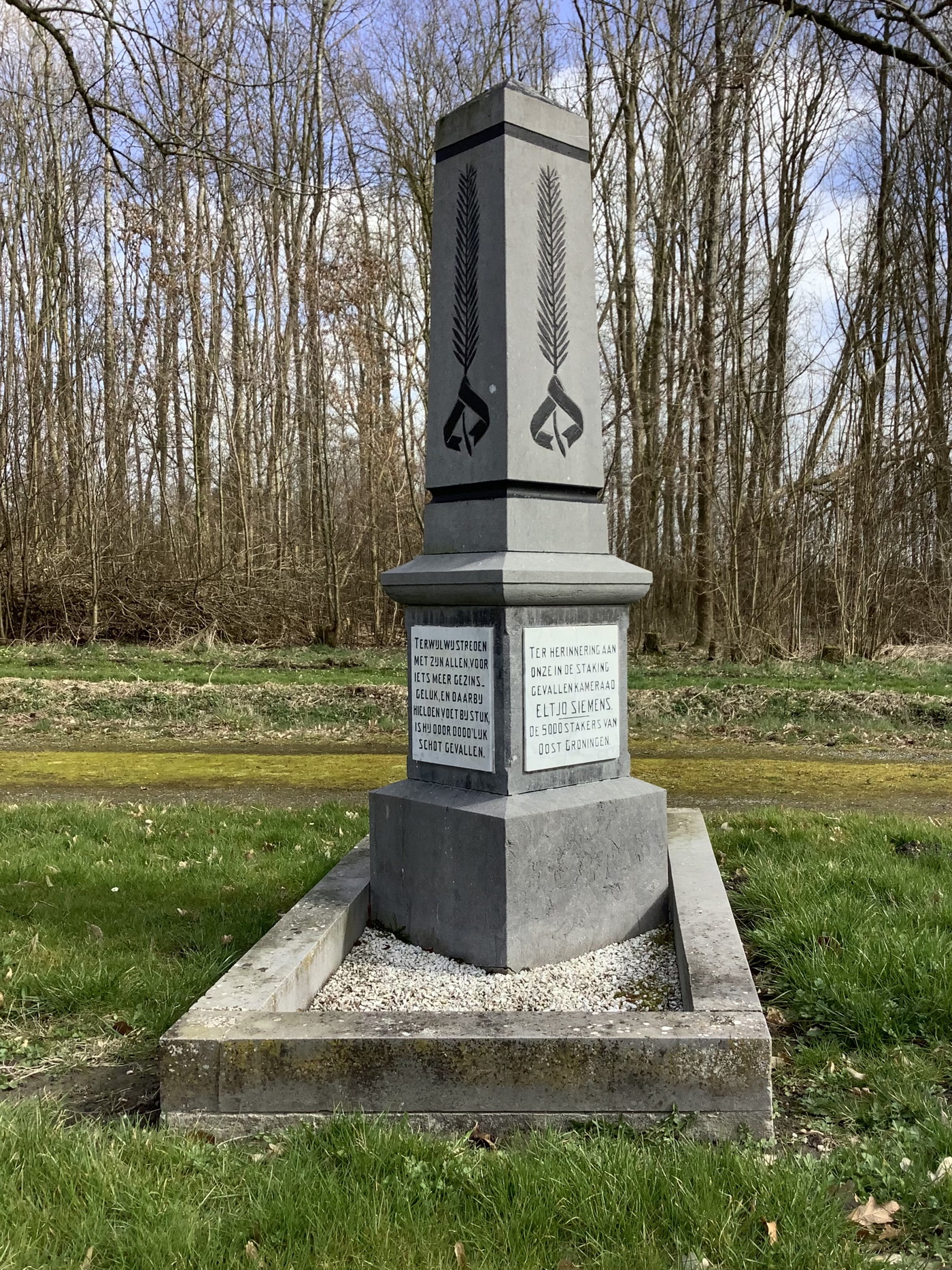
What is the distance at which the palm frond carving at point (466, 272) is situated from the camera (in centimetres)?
378

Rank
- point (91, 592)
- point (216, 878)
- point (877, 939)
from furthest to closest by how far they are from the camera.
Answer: point (91, 592) → point (216, 878) → point (877, 939)

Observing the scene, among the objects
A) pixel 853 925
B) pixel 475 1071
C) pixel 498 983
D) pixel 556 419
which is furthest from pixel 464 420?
pixel 853 925

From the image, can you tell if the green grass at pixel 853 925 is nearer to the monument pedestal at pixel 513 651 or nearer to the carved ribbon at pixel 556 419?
the monument pedestal at pixel 513 651

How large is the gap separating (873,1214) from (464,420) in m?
2.81

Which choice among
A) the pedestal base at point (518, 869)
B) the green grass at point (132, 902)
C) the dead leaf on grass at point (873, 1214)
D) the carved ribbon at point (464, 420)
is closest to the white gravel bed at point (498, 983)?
the pedestal base at point (518, 869)

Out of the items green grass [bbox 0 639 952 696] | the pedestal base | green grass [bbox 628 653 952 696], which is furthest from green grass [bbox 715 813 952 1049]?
green grass [bbox 0 639 952 696]

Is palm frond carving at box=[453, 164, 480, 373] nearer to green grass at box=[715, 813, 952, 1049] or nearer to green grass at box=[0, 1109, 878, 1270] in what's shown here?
green grass at box=[715, 813, 952, 1049]

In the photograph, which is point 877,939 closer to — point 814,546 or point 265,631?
point 814,546

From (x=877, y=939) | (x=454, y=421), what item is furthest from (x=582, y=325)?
(x=877, y=939)

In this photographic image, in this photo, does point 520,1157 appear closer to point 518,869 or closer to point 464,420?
point 518,869

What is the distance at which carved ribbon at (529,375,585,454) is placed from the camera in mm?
3777

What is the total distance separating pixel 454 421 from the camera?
153 inches

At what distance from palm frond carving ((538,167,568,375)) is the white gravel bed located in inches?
88.0

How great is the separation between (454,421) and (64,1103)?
2.64m
